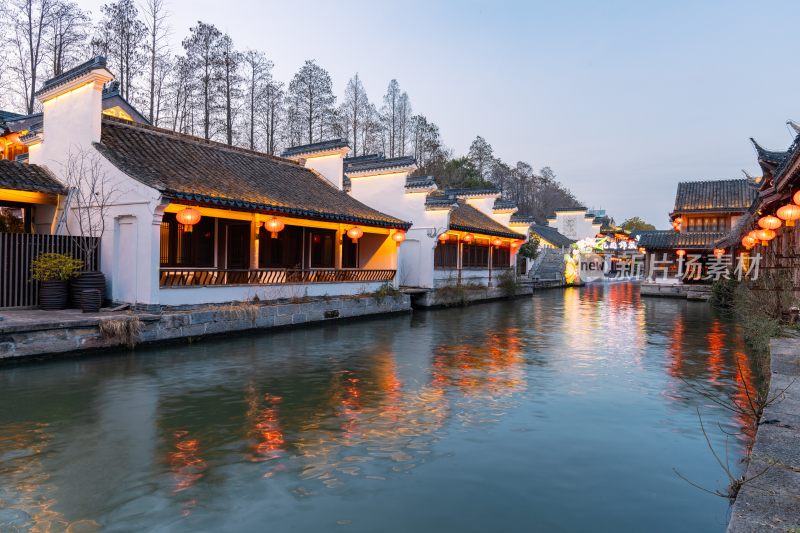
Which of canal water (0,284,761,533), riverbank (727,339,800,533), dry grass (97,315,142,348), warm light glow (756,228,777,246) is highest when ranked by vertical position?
warm light glow (756,228,777,246)

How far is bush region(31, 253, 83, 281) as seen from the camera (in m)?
10.5

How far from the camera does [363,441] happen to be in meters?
5.38

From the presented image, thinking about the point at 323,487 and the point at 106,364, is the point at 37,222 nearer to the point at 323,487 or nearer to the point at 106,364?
the point at 106,364

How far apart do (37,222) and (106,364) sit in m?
6.50

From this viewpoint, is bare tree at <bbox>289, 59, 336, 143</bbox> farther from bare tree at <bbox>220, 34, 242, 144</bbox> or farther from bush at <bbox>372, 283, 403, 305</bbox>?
bush at <bbox>372, 283, 403, 305</bbox>

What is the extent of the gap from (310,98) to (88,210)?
2348 cm

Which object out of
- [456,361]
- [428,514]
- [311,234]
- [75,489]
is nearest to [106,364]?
[75,489]

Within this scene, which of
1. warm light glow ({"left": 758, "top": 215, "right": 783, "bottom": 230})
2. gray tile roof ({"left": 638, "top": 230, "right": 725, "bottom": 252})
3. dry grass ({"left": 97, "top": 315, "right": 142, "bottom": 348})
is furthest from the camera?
gray tile roof ({"left": 638, "top": 230, "right": 725, "bottom": 252})

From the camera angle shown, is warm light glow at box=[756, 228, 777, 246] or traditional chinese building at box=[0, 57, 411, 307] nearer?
traditional chinese building at box=[0, 57, 411, 307]

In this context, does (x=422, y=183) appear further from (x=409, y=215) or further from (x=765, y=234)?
(x=765, y=234)

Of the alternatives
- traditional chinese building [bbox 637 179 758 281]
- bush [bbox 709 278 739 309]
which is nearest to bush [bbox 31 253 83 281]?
bush [bbox 709 278 739 309]

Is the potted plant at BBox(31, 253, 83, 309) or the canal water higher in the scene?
the potted plant at BBox(31, 253, 83, 309)

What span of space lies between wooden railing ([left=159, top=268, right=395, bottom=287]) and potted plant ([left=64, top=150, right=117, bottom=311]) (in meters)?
1.39

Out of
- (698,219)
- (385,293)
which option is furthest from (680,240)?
(385,293)
